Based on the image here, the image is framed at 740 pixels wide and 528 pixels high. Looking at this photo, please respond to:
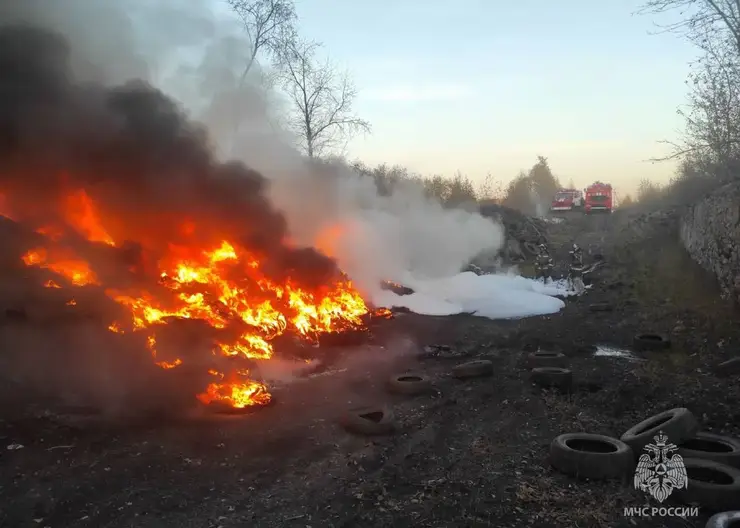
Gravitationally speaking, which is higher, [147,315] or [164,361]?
[147,315]

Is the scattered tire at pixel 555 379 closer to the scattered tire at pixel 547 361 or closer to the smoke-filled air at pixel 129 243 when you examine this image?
the scattered tire at pixel 547 361

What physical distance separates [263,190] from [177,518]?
8.14 m

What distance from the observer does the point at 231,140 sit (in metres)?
13.5

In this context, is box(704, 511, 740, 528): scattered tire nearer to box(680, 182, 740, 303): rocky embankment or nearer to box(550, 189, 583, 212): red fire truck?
box(680, 182, 740, 303): rocky embankment

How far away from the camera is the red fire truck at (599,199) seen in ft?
128

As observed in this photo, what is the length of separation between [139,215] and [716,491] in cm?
951

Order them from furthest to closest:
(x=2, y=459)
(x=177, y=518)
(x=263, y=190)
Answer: (x=263, y=190) → (x=2, y=459) → (x=177, y=518)

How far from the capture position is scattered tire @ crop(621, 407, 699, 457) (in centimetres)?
599

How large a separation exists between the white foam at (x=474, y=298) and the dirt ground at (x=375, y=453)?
404 cm

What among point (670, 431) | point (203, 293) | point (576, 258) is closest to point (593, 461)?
point (670, 431)

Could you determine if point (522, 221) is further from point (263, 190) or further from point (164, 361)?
point (164, 361)

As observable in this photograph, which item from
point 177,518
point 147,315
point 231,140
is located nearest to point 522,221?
point 231,140

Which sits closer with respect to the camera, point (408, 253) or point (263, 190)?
point (263, 190)

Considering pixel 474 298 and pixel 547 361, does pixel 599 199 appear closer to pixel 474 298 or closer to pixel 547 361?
pixel 474 298
